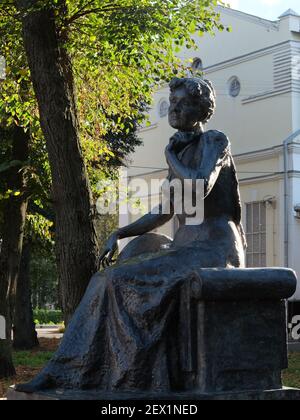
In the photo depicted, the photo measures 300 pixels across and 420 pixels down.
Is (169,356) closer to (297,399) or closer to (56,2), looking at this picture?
(297,399)

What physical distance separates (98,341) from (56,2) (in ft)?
23.1

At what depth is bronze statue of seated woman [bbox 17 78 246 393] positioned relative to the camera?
5402 millimetres

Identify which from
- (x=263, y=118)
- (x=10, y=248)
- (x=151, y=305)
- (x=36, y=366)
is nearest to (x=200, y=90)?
(x=151, y=305)

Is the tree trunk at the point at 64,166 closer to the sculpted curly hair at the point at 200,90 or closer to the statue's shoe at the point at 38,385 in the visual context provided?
the sculpted curly hair at the point at 200,90

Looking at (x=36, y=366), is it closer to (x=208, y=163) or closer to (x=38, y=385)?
(x=38, y=385)

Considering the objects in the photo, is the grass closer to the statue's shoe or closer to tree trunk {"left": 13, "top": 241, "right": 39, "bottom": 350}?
tree trunk {"left": 13, "top": 241, "right": 39, "bottom": 350}

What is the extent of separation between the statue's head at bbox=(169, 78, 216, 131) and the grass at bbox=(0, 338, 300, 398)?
6.81 m

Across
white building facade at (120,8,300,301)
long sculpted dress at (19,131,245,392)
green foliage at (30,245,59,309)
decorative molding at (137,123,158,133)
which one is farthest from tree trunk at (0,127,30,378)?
decorative molding at (137,123,158,133)

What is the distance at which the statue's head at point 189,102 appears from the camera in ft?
20.1

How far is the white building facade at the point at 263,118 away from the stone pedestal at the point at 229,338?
19.5 meters

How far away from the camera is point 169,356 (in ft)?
17.9

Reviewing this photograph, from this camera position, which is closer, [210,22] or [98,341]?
[98,341]

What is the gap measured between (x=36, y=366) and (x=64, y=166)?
22.0 feet
